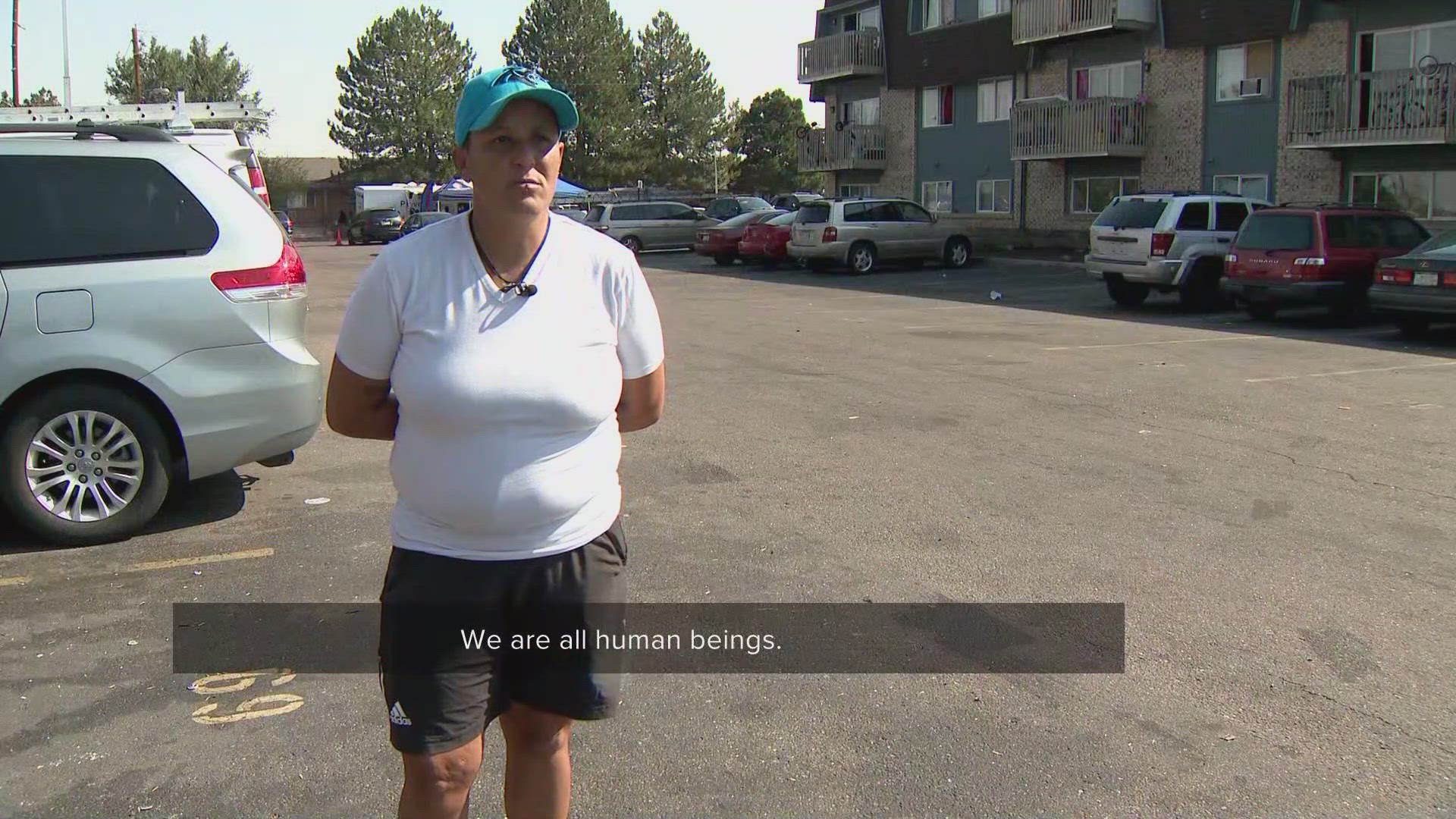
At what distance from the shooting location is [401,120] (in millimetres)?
75562

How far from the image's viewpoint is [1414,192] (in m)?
24.2

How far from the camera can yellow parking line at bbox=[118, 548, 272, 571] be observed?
5.77m

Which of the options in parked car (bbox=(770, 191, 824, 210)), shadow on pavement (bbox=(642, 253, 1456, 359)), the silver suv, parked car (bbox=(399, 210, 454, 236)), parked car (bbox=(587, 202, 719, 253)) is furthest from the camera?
parked car (bbox=(399, 210, 454, 236))

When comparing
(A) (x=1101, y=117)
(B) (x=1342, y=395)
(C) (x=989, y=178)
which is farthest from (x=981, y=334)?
(C) (x=989, y=178)

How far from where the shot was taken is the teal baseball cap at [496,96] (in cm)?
254

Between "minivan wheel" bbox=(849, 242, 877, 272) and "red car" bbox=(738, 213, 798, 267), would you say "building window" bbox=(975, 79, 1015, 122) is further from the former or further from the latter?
"minivan wheel" bbox=(849, 242, 877, 272)

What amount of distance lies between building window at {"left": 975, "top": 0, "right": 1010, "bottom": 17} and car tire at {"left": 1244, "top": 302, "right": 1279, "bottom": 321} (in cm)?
1789

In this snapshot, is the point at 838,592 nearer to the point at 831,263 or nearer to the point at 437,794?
the point at 437,794

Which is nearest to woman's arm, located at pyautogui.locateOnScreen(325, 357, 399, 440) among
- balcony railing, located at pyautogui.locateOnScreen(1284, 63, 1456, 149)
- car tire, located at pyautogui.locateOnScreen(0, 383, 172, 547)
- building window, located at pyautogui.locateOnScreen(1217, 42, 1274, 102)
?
car tire, located at pyautogui.locateOnScreen(0, 383, 172, 547)

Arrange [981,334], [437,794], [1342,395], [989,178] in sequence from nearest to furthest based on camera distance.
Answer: [437,794] < [1342,395] < [981,334] < [989,178]

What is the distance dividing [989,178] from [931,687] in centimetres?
3207

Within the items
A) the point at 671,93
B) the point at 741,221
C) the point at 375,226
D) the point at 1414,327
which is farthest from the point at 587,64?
the point at 1414,327

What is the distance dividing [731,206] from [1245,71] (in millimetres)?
14016

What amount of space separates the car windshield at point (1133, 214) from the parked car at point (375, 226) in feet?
102
